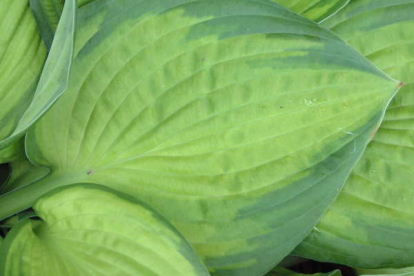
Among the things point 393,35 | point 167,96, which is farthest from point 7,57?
point 393,35

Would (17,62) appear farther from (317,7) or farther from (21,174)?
(317,7)

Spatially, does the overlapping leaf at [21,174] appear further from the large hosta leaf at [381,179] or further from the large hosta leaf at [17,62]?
the large hosta leaf at [381,179]

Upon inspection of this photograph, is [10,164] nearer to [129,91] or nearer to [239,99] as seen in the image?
[129,91]

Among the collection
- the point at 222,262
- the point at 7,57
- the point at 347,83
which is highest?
the point at 7,57

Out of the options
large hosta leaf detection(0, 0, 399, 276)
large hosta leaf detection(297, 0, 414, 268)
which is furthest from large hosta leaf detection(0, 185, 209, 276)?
large hosta leaf detection(297, 0, 414, 268)

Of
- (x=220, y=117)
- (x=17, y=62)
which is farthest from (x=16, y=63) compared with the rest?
(x=220, y=117)

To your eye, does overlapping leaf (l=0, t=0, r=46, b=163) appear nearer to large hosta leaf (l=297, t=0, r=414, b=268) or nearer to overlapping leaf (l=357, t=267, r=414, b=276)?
large hosta leaf (l=297, t=0, r=414, b=268)

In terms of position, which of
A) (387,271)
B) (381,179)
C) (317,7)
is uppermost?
(317,7)
